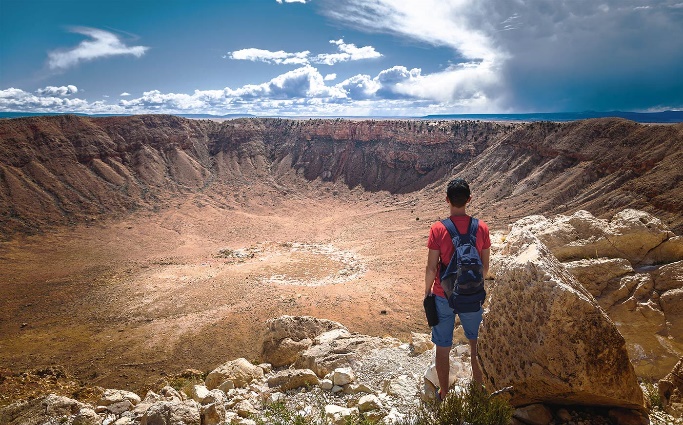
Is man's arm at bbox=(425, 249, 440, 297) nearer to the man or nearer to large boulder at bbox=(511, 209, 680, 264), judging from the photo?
the man

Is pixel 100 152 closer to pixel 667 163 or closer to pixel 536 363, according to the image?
pixel 536 363

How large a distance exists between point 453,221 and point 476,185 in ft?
123

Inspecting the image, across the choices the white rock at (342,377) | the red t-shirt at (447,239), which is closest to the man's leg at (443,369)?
the red t-shirt at (447,239)

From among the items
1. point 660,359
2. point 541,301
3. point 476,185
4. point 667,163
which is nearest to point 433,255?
point 541,301

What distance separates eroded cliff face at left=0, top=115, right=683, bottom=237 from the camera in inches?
1086

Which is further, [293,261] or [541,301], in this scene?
[293,261]

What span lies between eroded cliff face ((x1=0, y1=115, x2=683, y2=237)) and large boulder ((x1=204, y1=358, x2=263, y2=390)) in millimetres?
24216

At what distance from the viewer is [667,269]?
702cm

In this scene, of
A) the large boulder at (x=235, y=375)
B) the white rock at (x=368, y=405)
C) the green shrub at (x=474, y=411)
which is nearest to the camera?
the green shrub at (x=474, y=411)

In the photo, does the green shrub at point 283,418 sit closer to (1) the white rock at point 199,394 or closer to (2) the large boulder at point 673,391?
(1) the white rock at point 199,394

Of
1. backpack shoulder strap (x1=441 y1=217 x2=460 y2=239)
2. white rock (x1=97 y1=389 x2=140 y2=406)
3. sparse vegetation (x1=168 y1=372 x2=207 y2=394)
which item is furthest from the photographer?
sparse vegetation (x1=168 y1=372 x2=207 y2=394)

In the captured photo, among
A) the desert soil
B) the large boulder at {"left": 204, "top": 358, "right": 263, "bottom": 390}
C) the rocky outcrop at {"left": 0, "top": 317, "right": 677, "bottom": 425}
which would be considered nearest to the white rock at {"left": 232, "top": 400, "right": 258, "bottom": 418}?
the rocky outcrop at {"left": 0, "top": 317, "right": 677, "bottom": 425}

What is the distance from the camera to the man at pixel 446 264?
4.30 meters

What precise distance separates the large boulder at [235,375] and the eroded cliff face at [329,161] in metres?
24.2
